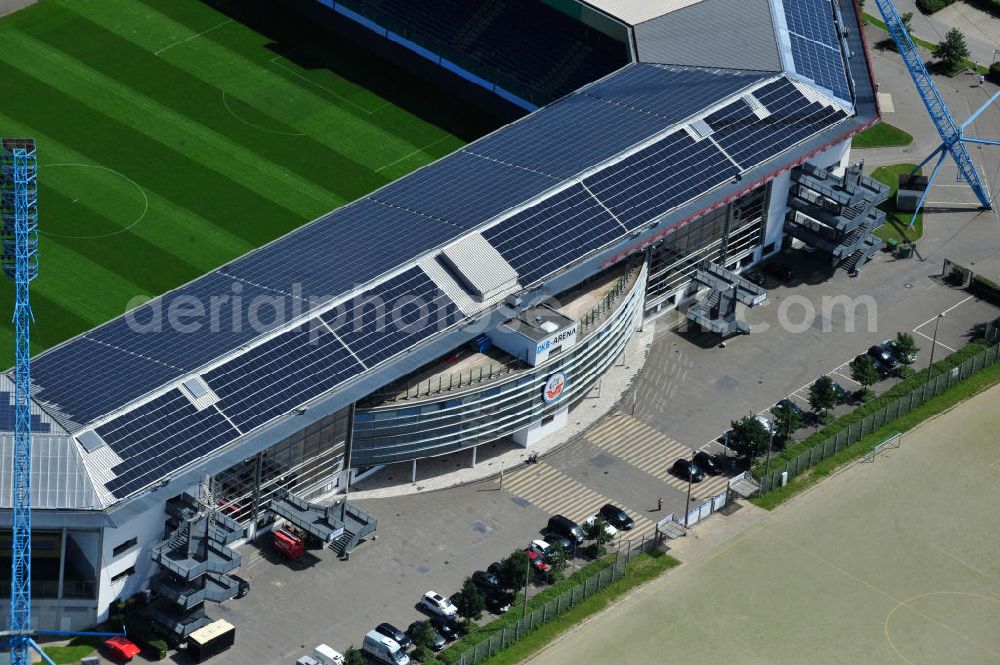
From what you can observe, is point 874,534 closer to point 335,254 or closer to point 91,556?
point 335,254

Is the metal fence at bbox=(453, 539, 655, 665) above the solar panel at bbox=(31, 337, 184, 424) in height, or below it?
below

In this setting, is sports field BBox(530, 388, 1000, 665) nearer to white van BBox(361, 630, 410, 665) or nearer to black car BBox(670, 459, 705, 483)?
black car BBox(670, 459, 705, 483)

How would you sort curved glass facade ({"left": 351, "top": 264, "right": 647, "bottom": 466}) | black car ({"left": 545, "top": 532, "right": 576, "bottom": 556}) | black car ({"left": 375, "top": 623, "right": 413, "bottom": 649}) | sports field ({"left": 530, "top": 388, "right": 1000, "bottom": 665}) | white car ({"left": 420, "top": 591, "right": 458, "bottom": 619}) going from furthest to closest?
curved glass facade ({"left": 351, "top": 264, "right": 647, "bottom": 466}) < black car ({"left": 545, "top": 532, "right": 576, "bottom": 556}) < sports field ({"left": 530, "top": 388, "right": 1000, "bottom": 665}) < white car ({"left": 420, "top": 591, "right": 458, "bottom": 619}) < black car ({"left": 375, "top": 623, "right": 413, "bottom": 649})

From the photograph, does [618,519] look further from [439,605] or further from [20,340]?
[20,340]

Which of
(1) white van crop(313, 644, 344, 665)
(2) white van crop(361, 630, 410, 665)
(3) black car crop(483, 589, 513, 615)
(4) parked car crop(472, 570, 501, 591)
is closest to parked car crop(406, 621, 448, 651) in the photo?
(2) white van crop(361, 630, 410, 665)

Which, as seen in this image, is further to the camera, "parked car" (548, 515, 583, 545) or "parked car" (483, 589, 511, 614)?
"parked car" (548, 515, 583, 545)

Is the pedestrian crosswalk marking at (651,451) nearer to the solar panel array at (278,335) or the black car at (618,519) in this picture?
the black car at (618,519)

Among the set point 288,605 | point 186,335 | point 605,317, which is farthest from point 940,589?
point 186,335
